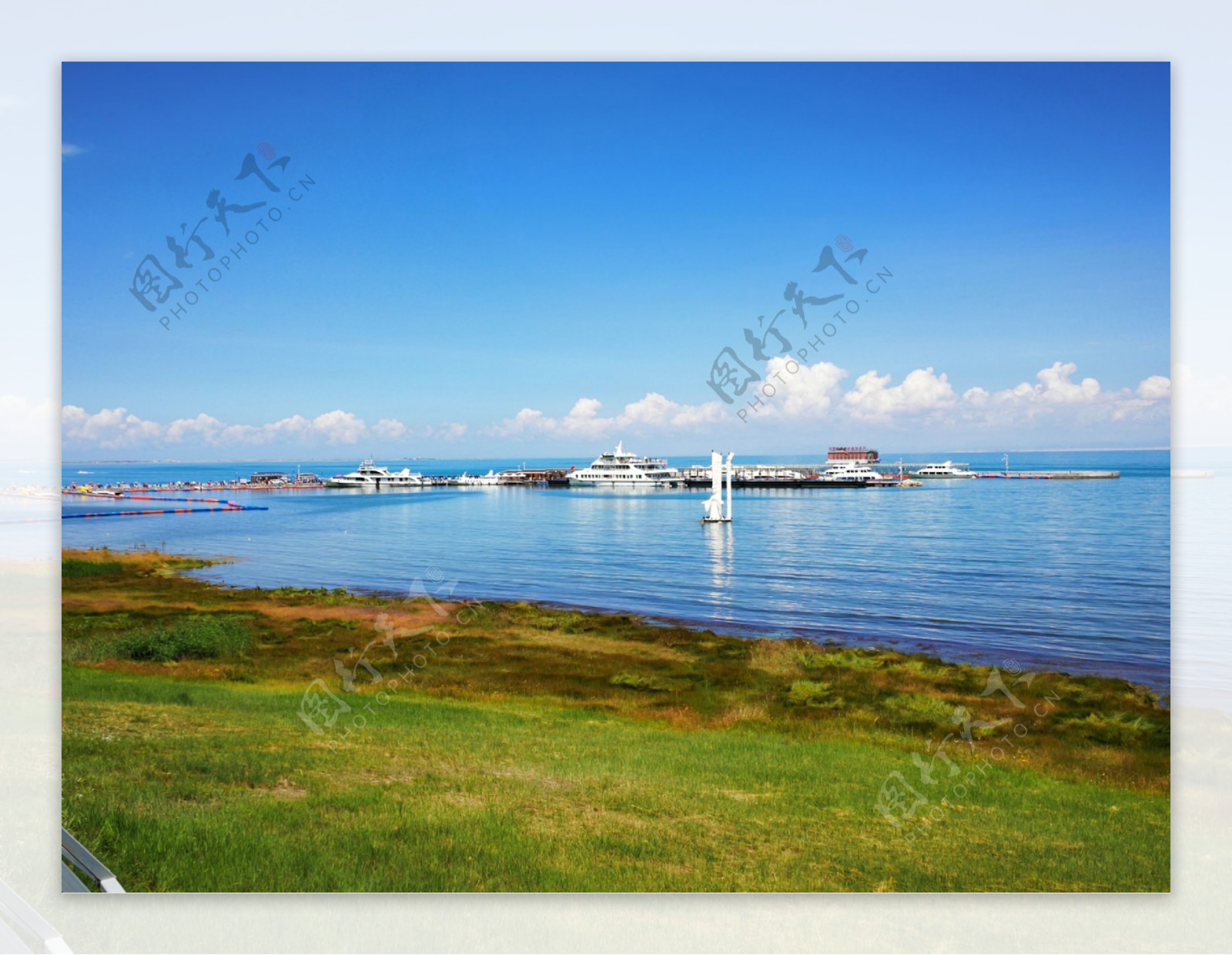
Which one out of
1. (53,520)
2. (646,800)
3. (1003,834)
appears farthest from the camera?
(53,520)

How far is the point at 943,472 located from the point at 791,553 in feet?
32.2

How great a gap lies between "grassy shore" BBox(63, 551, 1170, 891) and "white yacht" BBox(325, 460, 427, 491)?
11.7m

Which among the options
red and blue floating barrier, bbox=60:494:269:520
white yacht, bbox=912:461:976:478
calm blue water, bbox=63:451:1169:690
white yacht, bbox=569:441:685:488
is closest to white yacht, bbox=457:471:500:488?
calm blue water, bbox=63:451:1169:690

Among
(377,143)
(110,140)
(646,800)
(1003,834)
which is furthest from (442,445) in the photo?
(1003,834)

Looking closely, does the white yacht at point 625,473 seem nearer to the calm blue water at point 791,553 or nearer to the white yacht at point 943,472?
the calm blue water at point 791,553

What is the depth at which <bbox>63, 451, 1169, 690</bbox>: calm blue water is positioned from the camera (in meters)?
7.69

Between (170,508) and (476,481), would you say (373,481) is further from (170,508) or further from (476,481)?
(170,508)

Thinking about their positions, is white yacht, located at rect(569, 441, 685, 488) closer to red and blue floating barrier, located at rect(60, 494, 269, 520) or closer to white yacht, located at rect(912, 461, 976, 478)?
white yacht, located at rect(912, 461, 976, 478)

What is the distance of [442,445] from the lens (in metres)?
7.45

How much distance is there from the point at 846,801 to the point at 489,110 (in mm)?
4280

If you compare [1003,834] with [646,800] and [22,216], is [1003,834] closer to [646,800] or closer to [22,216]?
[646,800]

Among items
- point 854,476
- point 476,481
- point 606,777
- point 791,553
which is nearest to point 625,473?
point 791,553

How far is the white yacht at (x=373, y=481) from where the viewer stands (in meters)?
18.3

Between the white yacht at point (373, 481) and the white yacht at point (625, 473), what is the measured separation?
3.64 meters
